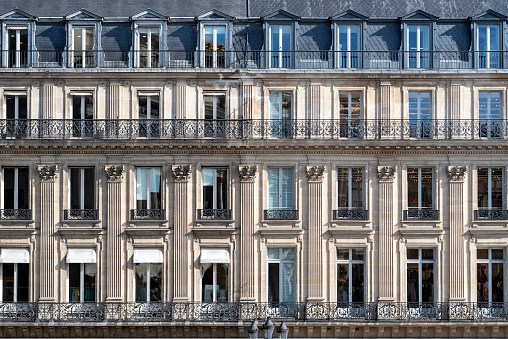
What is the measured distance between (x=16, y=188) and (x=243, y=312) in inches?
379

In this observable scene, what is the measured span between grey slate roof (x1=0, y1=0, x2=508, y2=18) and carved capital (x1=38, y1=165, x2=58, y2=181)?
6076 mm

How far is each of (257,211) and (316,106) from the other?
4.48m

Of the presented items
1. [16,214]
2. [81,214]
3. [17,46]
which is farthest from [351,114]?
[16,214]

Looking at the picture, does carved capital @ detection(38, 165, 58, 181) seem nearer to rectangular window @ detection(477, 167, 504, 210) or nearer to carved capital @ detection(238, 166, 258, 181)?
carved capital @ detection(238, 166, 258, 181)

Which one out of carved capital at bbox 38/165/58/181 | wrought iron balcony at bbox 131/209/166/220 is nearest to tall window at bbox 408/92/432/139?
wrought iron balcony at bbox 131/209/166/220

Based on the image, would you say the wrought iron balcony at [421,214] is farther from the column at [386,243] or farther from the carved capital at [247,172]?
the carved capital at [247,172]

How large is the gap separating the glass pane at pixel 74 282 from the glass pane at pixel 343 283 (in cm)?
965

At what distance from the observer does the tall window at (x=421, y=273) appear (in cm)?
2867

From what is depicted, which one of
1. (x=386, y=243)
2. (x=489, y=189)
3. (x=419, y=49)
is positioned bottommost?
(x=386, y=243)

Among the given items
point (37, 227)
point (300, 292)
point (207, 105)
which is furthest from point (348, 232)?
point (37, 227)

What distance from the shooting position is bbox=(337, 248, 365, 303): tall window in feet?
94.0

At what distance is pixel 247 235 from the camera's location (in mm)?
28359

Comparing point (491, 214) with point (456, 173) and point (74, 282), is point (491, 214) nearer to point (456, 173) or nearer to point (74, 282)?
point (456, 173)

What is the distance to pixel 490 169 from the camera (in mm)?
28750
